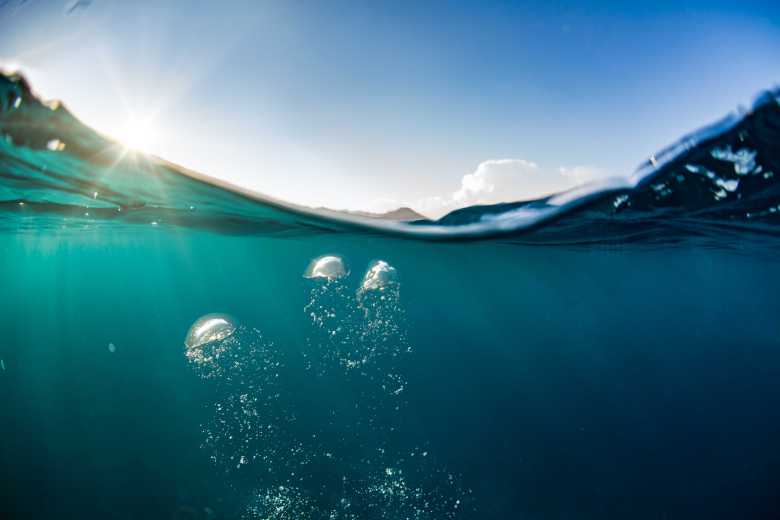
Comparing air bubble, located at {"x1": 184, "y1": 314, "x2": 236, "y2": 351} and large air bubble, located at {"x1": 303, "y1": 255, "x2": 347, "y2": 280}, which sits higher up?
large air bubble, located at {"x1": 303, "y1": 255, "x2": 347, "y2": 280}

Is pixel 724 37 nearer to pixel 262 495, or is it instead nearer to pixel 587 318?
pixel 262 495

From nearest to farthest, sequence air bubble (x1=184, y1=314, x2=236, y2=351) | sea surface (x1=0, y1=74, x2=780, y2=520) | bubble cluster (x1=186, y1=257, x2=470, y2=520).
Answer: sea surface (x1=0, y1=74, x2=780, y2=520), air bubble (x1=184, y1=314, x2=236, y2=351), bubble cluster (x1=186, y1=257, x2=470, y2=520)

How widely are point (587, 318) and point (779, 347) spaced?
30.0m

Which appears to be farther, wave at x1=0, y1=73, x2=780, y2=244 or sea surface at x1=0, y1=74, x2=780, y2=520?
sea surface at x1=0, y1=74, x2=780, y2=520

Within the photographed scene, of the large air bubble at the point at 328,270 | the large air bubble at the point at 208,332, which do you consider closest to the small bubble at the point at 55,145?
the large air bubble at the point at 208,332

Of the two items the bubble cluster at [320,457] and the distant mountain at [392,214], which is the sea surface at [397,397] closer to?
the bubble cluster at [320,457]

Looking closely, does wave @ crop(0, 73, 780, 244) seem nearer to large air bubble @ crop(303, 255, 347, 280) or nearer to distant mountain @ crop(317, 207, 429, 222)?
distant mountain @ crop(317, 207, 429, 222)

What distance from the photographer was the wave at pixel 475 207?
6.42 metres

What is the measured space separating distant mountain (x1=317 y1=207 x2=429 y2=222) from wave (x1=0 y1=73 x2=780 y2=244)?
0.35 m

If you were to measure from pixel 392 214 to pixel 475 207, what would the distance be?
224 centimetres

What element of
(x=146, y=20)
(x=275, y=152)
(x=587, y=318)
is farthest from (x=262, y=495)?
(x=587, y=318)

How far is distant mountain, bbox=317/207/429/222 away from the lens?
9172 millimetres


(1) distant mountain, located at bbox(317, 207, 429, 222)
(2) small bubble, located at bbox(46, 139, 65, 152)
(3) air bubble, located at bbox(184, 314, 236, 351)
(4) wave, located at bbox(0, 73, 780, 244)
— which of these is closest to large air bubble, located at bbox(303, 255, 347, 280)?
(4) wave, located at bbox(0, 73, 780, 244)

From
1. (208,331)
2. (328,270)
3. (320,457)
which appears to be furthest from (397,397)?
(208,331)
